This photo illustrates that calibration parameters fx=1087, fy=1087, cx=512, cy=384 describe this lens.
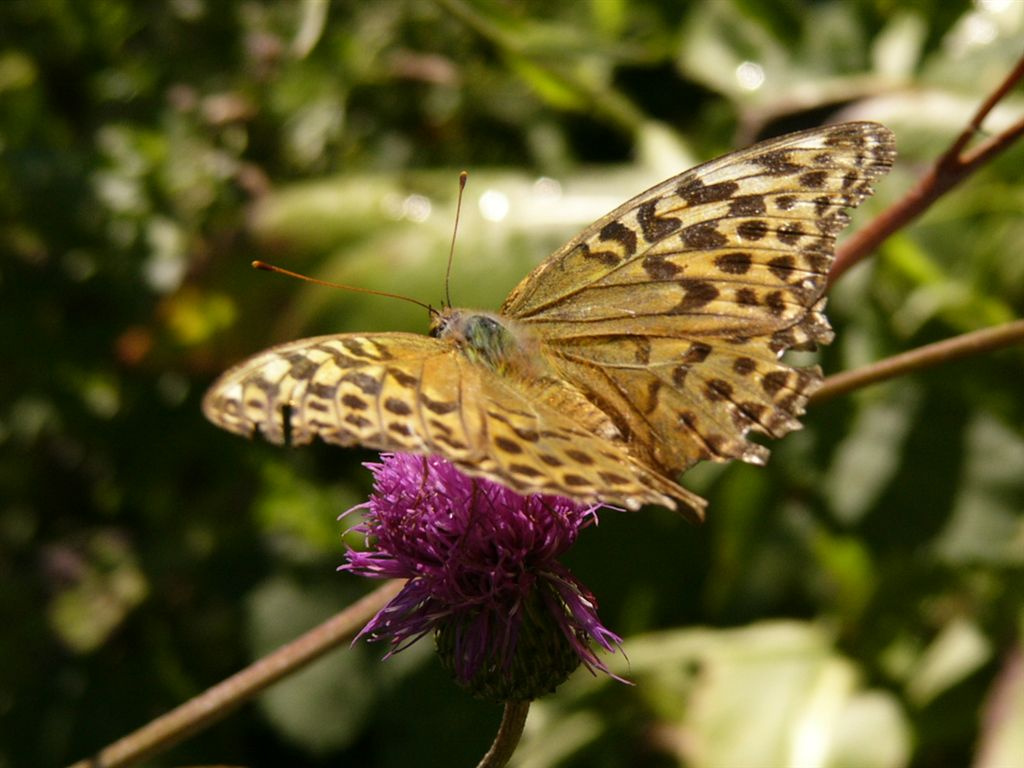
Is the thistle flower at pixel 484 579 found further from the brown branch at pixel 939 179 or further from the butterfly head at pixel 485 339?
the brown branch at pixel 939 179

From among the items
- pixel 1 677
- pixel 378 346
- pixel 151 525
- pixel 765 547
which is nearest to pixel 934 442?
pixel 765 547

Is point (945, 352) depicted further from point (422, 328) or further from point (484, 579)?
point (422, 328)

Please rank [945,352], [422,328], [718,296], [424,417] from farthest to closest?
[422,328] → [718,296] → [945,352] → [424,417]

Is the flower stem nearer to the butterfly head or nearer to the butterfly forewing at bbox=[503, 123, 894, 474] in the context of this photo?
the butterfly forewing at bbox=[503, 123, 894, 474]

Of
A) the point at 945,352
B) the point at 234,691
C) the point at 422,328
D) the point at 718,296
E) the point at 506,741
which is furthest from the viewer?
the point at 422,328

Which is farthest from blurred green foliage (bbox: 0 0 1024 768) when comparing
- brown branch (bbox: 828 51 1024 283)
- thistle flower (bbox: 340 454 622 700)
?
brown branch (bbox: 828 51 1024 283)

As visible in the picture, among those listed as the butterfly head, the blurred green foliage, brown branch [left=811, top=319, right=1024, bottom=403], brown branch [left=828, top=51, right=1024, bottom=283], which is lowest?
the blurred green foliage

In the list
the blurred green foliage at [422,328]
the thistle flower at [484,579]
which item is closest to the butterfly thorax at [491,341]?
the thistle flower at [484,579]

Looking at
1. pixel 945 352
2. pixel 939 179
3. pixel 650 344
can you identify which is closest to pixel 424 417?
pixel 650 344
